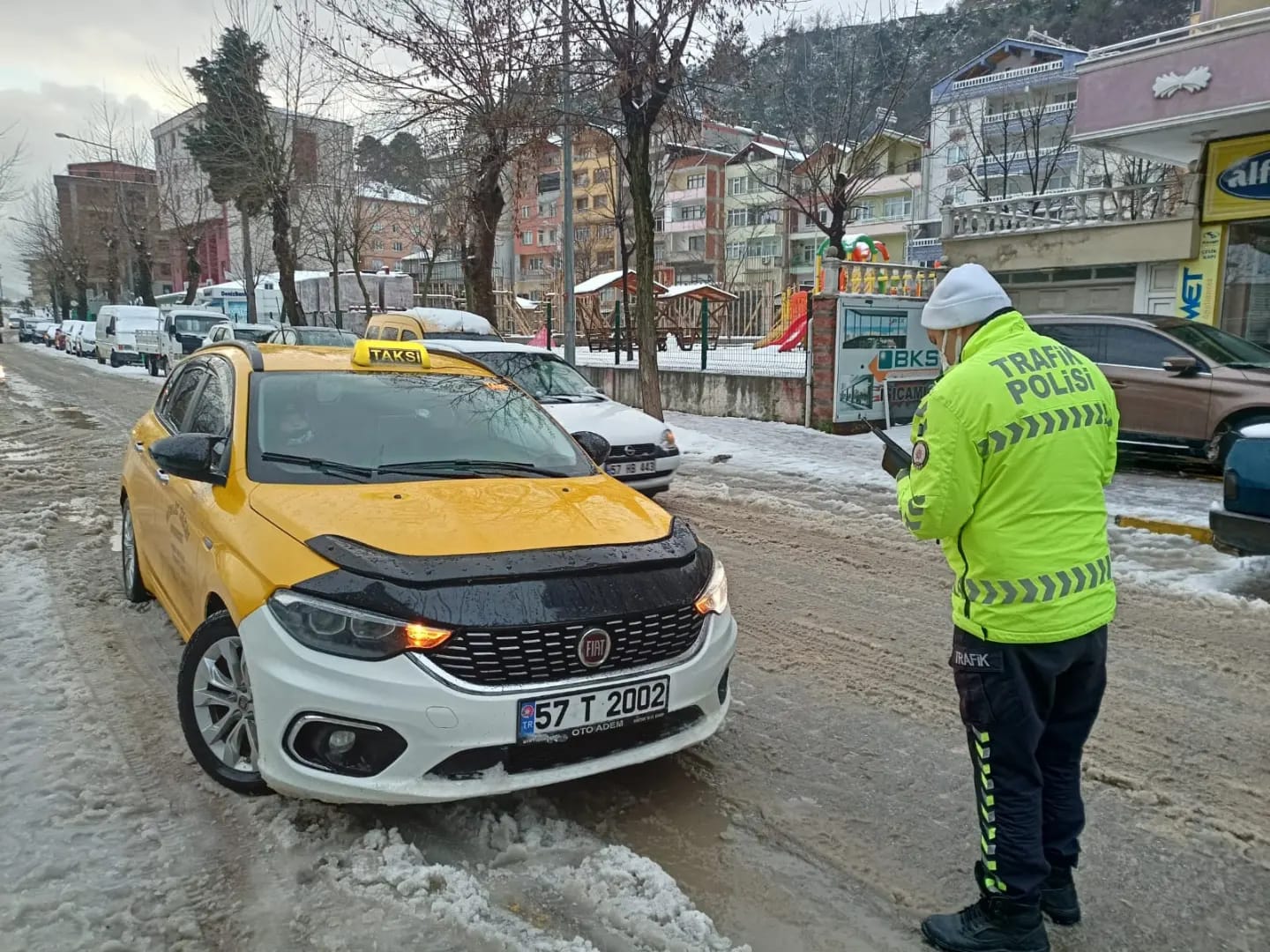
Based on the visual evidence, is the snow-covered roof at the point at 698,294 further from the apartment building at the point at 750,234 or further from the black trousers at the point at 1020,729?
the black trousers at the point at 1020,729

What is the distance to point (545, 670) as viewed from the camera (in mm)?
2855

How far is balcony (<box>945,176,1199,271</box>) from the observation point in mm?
13805

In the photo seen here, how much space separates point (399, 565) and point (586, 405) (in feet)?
19.7

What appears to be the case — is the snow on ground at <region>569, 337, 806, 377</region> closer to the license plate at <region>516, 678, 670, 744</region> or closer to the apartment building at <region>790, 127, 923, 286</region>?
the license plate at <region>516, 678, 670, 744</region>

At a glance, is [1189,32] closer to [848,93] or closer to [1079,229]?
[1079,229]

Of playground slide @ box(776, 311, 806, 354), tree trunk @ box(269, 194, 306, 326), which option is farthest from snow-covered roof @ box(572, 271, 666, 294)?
playground slide @ box(776, 311, 806, 354)

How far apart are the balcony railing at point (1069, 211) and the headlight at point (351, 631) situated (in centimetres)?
1468

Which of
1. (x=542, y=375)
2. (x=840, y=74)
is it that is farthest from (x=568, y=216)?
(x=840, y=74)

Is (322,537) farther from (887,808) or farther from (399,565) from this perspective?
(887,808)

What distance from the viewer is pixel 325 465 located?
12.3 ft

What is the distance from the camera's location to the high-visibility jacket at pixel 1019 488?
237cm

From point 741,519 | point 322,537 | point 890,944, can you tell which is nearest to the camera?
point 890,944

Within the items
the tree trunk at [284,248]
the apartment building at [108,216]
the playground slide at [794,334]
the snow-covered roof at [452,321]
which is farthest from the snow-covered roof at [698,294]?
the apartment building at [108,216]

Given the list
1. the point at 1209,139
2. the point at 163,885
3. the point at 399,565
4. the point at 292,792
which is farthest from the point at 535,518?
the point at 1209,139
